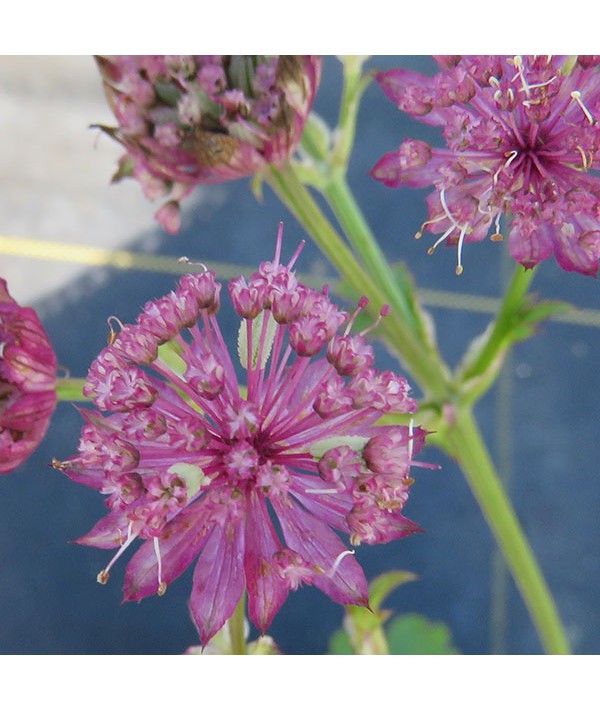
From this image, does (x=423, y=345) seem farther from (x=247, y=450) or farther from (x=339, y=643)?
(x=339, y=643)

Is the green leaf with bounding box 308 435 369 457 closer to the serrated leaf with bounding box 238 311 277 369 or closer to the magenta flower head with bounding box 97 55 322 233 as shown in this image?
the serrated leaf with bounding box 238 311 277 369

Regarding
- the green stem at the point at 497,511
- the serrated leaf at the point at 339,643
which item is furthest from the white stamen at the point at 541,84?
the serrated leaf at the point at 339,643

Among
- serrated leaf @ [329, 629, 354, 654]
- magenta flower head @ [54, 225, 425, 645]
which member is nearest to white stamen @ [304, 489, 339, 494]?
magenta flower head @ [54, 225, 425, 645]

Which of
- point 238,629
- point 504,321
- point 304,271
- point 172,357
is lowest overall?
point 238,629

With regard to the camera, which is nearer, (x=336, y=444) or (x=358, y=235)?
(x=336, y=444)

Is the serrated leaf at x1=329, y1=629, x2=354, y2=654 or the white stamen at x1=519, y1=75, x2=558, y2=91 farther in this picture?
the serrated leaf at x1=329, y1=629, x2=354, y2=654

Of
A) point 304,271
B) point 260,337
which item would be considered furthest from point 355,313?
point 304,271

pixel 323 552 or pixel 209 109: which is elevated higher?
pixel 209 109
